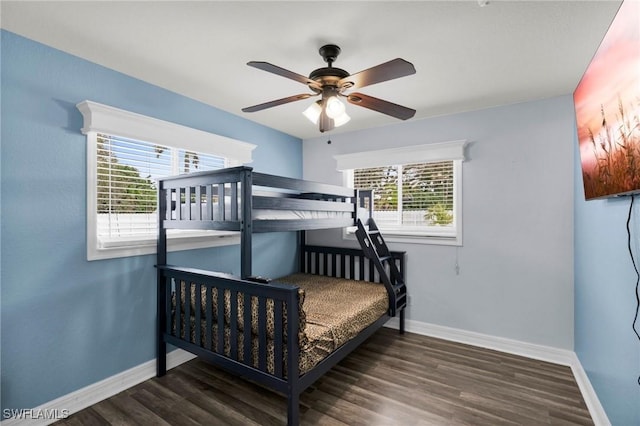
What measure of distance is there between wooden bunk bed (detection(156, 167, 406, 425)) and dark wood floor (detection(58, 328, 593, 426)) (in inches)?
11.4

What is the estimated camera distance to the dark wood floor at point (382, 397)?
2.04m

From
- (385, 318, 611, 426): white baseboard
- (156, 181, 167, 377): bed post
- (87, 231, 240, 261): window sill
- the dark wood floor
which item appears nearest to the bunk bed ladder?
(385, 318, 611, 426): white baseboard

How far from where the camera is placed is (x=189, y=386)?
2.42 meters

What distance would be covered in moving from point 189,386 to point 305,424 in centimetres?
101

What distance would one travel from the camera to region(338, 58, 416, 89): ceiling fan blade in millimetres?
1532

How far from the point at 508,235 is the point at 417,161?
3.89 feet

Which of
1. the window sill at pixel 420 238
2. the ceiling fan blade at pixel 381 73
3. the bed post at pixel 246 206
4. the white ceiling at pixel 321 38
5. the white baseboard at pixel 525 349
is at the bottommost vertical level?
the white baseboard at pixel 525 349

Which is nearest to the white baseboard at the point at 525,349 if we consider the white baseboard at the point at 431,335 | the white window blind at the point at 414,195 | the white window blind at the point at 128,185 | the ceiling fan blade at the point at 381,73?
the white baseboard at the point at 431,335

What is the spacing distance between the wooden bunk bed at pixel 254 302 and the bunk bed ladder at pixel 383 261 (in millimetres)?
19

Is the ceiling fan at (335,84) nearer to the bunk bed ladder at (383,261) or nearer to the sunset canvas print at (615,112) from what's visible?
the sunset canvas print at (615,112)

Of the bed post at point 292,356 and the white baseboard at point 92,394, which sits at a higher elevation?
the bed post at point 292,356

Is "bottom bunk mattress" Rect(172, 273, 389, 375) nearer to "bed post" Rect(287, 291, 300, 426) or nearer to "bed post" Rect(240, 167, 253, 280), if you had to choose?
"bed post" Rect(287, 291, 300, 426)

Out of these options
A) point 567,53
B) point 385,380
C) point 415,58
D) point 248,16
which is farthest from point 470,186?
point 248,16

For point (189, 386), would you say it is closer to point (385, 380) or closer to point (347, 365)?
point (347, 365)
